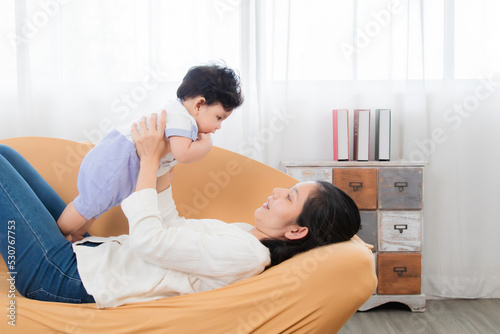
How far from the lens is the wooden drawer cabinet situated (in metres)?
2.23

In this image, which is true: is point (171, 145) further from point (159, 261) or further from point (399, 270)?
point (399, 270)

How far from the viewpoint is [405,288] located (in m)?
2.24

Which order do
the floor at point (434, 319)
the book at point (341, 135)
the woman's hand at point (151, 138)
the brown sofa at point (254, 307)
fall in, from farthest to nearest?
the book at point (341, 135) → the floor at point (434, 319) → the woman's hand at point (151, 138) → the brown sofa at point (254, 307)

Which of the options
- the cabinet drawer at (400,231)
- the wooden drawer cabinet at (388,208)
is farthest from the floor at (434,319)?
the cabinet drawer at (400,231)

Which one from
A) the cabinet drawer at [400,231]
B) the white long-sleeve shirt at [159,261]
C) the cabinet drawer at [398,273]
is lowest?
the cabinet drawer at [398,273]

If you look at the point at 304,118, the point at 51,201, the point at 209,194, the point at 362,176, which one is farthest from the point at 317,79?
the point at 51,201

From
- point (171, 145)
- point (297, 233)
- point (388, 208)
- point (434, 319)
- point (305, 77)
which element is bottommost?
point (434, 319)

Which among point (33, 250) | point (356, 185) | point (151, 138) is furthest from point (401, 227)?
point (33, 250)

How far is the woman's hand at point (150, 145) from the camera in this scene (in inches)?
49.6

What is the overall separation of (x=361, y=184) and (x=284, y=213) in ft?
3.47

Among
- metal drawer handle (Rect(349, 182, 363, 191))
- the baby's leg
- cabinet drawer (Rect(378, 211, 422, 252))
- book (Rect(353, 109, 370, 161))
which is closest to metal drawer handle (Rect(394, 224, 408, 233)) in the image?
cabinet drawer (Rect(378, 211, 422, 252))

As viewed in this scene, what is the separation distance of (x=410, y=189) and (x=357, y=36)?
935 mm

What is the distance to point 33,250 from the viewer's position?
123cm

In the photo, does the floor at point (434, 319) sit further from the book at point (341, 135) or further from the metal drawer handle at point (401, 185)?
the book at point (341, 135)
